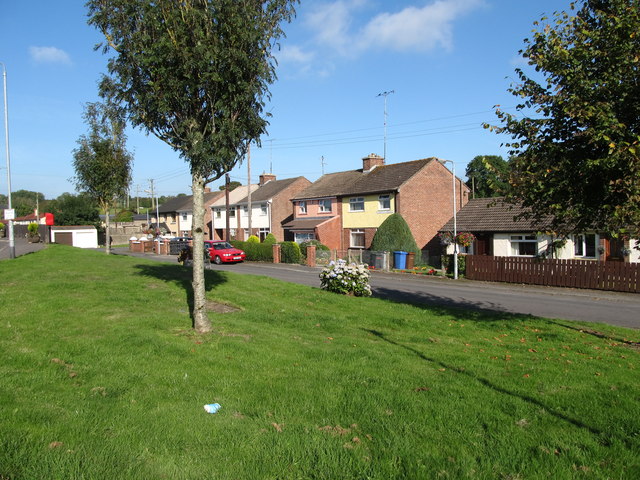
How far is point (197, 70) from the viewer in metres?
9.05

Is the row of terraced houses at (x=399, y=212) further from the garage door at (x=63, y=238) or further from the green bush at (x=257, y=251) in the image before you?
the garage door at (x=63, y=238)

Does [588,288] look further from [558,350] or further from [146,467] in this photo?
[146,467]

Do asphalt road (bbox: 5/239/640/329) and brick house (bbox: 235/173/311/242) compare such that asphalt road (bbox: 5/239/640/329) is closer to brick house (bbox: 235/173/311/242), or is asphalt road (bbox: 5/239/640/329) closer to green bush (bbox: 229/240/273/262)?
green bush (bbox: 229/240/273/262)

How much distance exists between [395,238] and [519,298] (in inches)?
595

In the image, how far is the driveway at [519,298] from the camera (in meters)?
14.8

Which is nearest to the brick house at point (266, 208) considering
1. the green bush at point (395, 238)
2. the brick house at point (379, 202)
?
the brick house at point (379, 202)

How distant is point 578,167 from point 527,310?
292 inches

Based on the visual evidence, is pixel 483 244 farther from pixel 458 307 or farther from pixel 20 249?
pixel 20 249

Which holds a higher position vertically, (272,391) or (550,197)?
(550,197)

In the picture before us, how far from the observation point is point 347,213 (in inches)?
1640

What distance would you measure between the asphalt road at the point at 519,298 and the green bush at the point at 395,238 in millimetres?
7577

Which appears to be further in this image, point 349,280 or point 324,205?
point 324,205

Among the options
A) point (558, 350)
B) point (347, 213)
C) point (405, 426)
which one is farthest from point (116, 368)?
point (347, 213)

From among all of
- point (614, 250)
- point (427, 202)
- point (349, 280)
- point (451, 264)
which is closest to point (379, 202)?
point (427, 202)
